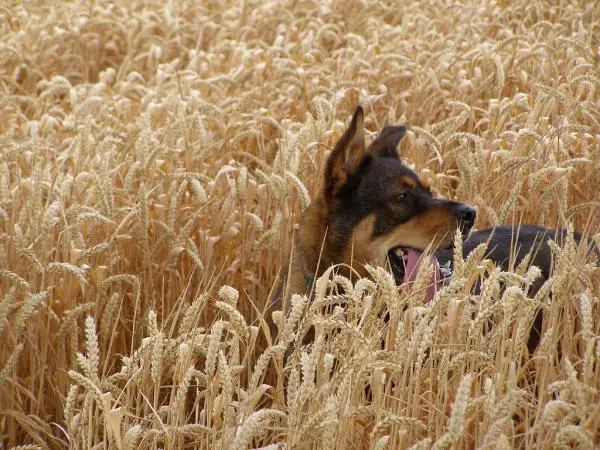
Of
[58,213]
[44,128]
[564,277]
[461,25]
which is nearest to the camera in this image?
[564,277]

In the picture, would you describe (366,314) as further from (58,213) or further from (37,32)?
(37,32)

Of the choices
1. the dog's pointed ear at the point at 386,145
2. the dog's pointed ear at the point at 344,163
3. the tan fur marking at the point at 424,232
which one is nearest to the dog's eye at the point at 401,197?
the tan fur marking at the point at 424,232

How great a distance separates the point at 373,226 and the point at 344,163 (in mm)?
326

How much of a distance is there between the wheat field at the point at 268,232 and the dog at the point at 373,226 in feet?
0.50

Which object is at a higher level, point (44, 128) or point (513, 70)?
point (513, 70)

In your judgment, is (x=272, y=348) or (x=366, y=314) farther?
(x=366, y=314)

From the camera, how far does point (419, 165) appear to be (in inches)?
204

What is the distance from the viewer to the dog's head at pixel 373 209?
411cm

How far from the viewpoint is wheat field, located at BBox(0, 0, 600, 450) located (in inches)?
95.1

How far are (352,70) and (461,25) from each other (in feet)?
5.88

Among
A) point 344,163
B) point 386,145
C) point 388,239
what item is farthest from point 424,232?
point 386,145

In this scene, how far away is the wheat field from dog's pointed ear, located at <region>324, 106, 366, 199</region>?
0.15 meters

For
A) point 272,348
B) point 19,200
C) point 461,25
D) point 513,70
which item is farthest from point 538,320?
point 461,25

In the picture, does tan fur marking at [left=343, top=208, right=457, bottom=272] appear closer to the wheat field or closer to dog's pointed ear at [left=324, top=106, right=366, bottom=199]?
dog's pointed ear at [left=324, top=106, right=366, bottom=199]
